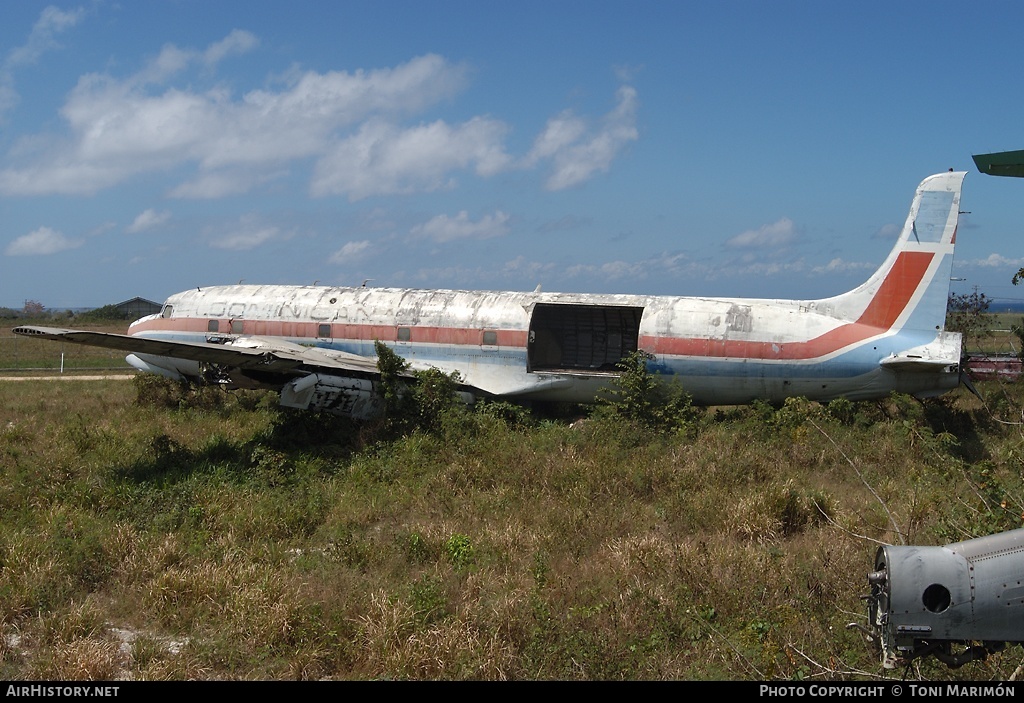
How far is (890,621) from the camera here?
5566 mm

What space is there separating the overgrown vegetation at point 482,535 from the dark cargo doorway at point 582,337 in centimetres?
364

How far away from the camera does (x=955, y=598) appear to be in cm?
545

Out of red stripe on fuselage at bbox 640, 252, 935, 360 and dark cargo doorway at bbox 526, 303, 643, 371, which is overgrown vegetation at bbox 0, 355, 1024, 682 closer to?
red stripe on fuselage at bbox 640, 252, 935, 360

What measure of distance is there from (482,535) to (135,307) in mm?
67907

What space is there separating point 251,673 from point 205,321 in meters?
16.5

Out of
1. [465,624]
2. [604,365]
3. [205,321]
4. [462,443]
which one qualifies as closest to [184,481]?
[462,443]

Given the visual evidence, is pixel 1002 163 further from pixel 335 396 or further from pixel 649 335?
pixel 335 396

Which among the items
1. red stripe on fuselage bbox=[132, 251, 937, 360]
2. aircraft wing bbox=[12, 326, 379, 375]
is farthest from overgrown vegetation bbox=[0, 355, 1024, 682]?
aircraft wing bbox=[12, 326, 379, 375]

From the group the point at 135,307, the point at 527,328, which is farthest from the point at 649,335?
the point at 135,307

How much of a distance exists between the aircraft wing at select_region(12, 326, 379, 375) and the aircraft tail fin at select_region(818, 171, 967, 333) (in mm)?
12211

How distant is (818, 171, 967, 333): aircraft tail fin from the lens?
55.8 feet

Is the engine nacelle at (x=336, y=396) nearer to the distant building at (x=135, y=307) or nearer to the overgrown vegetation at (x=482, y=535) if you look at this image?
the overgrown vegetation at (x=482, y=535)

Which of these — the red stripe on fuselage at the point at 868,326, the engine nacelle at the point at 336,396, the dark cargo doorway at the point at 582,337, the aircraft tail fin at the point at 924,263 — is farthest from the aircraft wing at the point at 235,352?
the aircraft tail fin at the point at 924,263

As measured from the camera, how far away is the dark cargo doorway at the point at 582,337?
21.9 m
